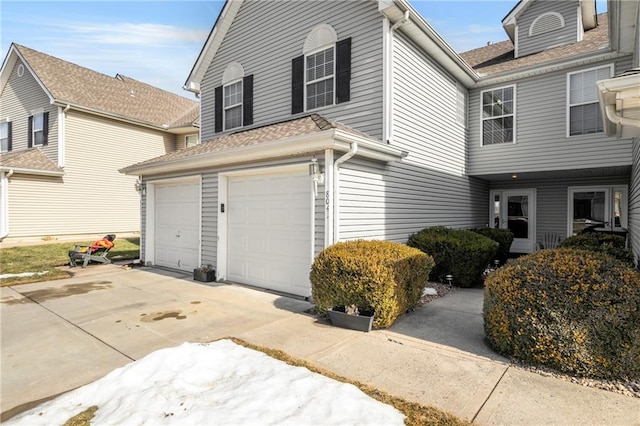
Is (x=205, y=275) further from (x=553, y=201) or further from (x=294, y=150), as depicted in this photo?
(x=553, y=201)

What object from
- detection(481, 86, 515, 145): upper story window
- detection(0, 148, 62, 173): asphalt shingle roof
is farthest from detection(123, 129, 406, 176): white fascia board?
detection(0, 148, 62, 173): asphalt shingle roof

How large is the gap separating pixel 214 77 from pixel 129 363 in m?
9.56

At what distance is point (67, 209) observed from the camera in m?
16.1

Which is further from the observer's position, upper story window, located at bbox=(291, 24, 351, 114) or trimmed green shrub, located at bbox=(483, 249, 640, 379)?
upper story window, located at bbox=(291, 24, 351, 114)

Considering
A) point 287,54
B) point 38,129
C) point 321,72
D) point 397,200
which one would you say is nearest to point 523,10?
point 321,72

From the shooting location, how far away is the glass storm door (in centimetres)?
1070

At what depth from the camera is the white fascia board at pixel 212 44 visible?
10086 mm

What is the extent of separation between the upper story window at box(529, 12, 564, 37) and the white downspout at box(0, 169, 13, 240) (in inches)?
809

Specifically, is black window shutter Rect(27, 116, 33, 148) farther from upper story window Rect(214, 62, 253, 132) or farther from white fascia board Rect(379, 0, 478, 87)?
white fascia board Rect(379, 0, 478, 87)

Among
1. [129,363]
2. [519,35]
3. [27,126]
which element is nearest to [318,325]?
[129,363]

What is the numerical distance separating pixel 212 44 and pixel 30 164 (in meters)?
10.7

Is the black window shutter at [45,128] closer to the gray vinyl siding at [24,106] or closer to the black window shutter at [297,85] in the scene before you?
the gray vinyl siding at [24,106]

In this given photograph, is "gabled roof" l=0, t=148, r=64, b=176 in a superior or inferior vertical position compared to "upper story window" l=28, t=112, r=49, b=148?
inferior

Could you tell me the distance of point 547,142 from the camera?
988cm
